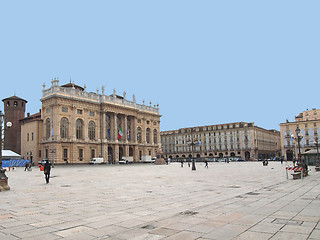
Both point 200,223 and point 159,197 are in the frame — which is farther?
point 159,197

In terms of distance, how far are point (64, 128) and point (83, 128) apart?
4.90 meters

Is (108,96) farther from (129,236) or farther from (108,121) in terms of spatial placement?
(129,236)

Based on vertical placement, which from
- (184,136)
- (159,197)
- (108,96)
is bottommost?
(159,197)

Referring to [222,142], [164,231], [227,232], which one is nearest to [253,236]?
[227,232]

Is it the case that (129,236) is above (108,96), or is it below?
below

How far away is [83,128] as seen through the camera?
62719 millimetres

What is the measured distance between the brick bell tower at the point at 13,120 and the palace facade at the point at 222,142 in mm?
51706

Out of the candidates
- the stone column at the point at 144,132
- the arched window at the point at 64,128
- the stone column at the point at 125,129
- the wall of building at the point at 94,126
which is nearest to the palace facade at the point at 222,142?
the stone column at the point at 144,132

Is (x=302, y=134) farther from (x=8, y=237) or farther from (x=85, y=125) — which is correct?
(x=8, y=237)

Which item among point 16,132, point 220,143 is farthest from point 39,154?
point 220,143

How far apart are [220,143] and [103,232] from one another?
103 m

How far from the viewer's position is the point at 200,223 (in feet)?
22.1

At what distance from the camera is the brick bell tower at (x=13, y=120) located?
69812mm

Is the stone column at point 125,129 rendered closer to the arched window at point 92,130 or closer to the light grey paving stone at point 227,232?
the arched window at point 92,130
